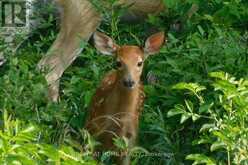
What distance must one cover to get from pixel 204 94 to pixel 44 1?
394 centimetres

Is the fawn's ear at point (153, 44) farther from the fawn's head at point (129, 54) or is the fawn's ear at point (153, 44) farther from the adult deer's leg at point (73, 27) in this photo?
the adult deer's leg at point (73, 27)

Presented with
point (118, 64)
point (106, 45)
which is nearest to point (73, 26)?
point (106, 45)

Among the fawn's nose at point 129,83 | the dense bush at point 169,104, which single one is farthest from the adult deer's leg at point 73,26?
the fawn's nose at point 129,83

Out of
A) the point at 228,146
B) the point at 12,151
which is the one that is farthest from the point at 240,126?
the point at 12,151

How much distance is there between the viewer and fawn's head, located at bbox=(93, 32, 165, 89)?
8.04 meters

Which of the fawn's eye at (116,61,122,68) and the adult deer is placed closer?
the adult deer

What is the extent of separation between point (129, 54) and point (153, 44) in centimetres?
50

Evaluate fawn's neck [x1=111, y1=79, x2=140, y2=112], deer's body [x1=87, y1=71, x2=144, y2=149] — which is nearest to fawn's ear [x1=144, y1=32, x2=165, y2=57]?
deer's body [x1=87, y1=71, x2=144, y2=149]

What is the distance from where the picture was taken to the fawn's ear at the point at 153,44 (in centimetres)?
860

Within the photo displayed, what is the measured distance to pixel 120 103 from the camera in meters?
8.10

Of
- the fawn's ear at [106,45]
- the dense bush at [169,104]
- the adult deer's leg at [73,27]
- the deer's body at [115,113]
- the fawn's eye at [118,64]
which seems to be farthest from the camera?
the adult deer's leg at [73,27]

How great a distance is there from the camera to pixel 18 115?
793 centimetres

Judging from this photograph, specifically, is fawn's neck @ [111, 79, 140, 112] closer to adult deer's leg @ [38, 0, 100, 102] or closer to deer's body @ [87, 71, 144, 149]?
deer's body @ [87, 71, 144, 149]

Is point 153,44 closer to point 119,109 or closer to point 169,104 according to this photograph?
point 169,104
